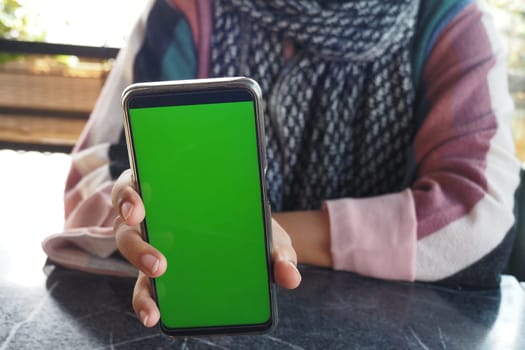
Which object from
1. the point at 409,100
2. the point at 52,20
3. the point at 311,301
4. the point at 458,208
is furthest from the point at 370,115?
the point at 52,20

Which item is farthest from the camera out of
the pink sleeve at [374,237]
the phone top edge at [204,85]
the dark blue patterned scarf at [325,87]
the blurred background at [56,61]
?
the blurred background at [56,61]

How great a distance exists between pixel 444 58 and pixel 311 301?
12.9 inches

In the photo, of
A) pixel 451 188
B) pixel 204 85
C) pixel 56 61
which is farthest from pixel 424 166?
pixel 56 61

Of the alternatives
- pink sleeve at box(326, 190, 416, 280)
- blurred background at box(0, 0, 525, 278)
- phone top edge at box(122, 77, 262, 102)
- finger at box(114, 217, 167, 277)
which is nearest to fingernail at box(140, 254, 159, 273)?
finger at box(114, 217, 167, 277)

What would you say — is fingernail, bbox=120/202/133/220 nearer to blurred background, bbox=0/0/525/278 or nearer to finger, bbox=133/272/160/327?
finger, bbox=133/272/160/327

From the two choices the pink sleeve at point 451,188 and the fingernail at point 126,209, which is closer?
the fingernail at point 126,209

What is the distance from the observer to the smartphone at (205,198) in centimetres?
32

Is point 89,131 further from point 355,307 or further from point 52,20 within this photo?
point 52,20

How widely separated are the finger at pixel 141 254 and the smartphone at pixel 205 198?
0.01m

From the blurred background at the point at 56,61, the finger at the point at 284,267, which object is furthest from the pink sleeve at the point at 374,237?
the blurred background at the point at 56,61

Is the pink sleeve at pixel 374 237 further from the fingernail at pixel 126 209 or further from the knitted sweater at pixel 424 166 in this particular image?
the fingernail at pixel 126 209

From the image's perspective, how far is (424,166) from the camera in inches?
22.9

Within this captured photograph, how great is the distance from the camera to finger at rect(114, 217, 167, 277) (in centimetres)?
33

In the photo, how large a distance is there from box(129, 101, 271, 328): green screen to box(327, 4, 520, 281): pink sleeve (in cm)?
16
